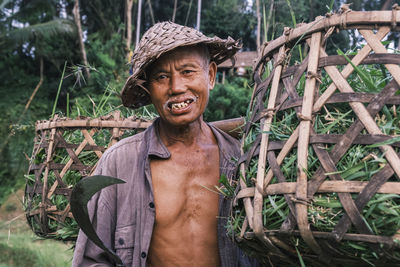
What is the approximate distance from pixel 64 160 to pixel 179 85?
810mm

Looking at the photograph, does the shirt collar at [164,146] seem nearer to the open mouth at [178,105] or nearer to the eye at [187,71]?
the open mouth at [178,105]

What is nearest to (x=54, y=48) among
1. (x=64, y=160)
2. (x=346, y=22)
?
(x=64, y=160)

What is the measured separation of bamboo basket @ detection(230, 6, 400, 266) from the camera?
1054 millimetres

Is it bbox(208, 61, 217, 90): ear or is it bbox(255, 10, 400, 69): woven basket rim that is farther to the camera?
bbox(208, 61, 217, 90): ear

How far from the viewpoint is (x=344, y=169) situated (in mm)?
1104

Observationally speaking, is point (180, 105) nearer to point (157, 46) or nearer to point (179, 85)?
point (179, 85)

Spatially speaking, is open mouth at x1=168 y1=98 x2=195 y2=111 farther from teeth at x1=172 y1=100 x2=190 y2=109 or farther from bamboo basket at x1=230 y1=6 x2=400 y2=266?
bamboo basket at x1=230 y1=6 x2=400 y2=266

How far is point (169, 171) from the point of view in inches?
82.4

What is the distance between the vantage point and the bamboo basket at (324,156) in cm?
105

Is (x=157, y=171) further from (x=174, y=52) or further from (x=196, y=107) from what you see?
(x=174, y=52)

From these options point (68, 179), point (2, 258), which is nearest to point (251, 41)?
point (2, 258)

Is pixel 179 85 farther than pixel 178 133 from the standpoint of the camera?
No

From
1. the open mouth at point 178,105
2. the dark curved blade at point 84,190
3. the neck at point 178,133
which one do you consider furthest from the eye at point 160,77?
the dark curved blade at point 84,190

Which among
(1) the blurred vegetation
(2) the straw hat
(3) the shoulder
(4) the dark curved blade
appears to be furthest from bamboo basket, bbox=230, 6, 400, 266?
(1) the blurred vegetation
